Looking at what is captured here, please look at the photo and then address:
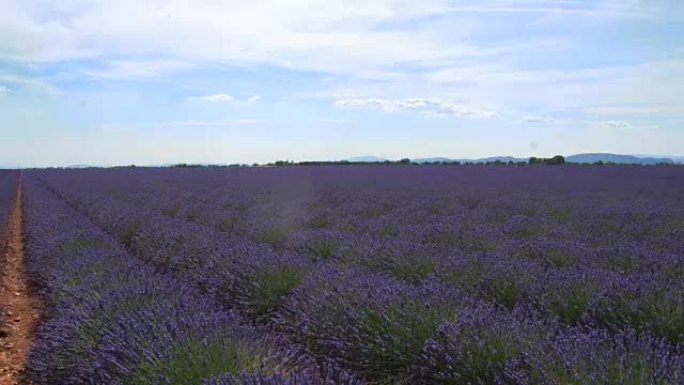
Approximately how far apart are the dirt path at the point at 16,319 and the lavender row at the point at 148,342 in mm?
234

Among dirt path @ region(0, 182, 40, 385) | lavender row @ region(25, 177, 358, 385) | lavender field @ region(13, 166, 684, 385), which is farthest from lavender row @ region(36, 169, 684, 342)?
dirt path @ region(0, 182, 40, 385)

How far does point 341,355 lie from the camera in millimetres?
3371

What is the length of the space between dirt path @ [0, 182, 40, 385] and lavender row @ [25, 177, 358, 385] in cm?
23

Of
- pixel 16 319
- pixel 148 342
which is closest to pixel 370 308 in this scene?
pixel 148 342

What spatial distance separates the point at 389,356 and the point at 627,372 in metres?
1.22

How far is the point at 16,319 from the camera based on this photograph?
205 inches

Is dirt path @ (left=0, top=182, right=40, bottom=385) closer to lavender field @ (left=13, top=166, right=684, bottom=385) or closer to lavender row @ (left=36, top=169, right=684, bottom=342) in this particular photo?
lavender field @ (left=13, top=166, right=684, bottom=385)

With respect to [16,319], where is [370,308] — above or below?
above

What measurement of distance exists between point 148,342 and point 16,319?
117 inches

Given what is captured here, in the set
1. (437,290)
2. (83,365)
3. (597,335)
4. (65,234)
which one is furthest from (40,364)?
(65,234)

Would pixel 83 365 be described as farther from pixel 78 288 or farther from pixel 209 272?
pixel 209 272

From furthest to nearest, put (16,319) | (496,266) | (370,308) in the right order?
(16,319)
(496,266)
(370,308)

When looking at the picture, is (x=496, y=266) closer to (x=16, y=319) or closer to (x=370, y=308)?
(x=370, y=308)

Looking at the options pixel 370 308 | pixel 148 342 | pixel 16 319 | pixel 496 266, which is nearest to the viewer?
pixel 148 342
